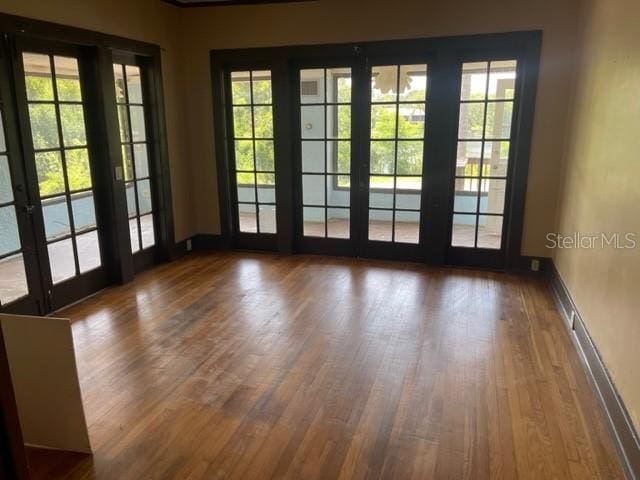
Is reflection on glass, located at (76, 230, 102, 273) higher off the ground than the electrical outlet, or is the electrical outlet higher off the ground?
reflection on glass, located at (76, 230, 102, 273)

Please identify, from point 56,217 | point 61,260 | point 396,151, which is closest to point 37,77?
point 56,217

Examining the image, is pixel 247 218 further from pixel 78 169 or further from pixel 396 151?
pixel 78 169

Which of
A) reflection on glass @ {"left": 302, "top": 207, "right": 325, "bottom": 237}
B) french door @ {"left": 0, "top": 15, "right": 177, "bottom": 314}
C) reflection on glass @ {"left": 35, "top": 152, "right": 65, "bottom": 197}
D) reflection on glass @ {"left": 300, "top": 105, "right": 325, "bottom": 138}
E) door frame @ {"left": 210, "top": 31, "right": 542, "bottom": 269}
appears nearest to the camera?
french door @ {"left": 0, "top": 15, "right": 177, "bottom": 314}

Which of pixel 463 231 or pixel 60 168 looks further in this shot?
pixel 463 231

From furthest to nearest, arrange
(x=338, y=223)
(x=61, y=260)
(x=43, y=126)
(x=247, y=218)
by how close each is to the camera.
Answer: (x=247, y=218), (x=338, y=223), (x=61, y=260), (x=43, y=126)

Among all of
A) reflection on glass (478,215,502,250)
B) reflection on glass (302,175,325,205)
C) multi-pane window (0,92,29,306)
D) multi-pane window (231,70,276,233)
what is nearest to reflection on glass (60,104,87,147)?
multi-pane window (0,92,29,306)

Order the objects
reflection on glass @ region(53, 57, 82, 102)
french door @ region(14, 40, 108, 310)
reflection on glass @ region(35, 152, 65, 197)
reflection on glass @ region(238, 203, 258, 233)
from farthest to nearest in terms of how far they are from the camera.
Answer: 1. reflection on glass @ region(238, 203, 258, 233)
2. reflection on glass @ region(53, 57, 82, 102)
3. reflection on glass @ region(35, 152, 65, 197)
4. french door @ region(14, 40, 108, 310)

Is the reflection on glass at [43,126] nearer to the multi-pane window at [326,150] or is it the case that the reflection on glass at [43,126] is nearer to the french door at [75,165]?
the french door at [75,165]

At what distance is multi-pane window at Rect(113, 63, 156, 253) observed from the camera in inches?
185

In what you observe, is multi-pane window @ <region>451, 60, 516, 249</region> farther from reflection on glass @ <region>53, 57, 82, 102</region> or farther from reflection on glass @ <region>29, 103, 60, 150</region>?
reflection on glass @ <region>29, 103, 60, 150</region>

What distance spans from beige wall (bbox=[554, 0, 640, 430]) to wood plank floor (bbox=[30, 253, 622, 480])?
1.17 ft

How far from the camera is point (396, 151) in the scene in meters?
5.16

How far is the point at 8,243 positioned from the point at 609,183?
166 inches

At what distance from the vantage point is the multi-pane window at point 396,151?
4988 millimetres
